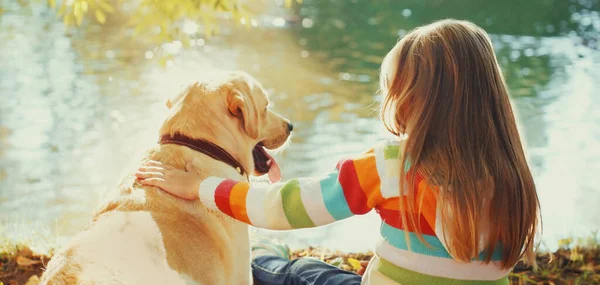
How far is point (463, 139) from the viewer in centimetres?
249

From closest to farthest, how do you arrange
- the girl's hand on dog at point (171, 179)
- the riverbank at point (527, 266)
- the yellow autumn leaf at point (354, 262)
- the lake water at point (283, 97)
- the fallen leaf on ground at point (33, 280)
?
→ the girl's hand on dog at point (171, 179) → the fallen leaf on ground at point (33, 280) → the riverbank at point (527, 266) → the yellow autumn leaf at point (354, 262) → the lake water at point (283, 97)

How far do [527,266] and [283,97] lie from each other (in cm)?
846

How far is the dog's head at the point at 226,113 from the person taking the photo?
3.01 metres

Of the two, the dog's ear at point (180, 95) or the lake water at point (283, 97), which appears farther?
the lake water at point (283, 97)

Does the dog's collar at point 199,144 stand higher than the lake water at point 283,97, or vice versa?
the dog's collar at point 199,144

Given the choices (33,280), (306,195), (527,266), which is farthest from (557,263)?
(33,280)

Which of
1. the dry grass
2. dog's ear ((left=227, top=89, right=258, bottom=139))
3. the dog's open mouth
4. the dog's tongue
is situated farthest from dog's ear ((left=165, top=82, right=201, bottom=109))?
the dry grass

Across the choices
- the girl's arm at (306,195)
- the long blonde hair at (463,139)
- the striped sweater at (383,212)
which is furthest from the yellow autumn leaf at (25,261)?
the long blonde hair at (463,139)

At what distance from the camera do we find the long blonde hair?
2383 millimetres

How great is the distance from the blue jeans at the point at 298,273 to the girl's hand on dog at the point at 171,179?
73cm

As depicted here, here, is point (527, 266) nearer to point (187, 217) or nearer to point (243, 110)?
point (243, 110)

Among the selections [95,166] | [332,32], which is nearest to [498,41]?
[332,32]

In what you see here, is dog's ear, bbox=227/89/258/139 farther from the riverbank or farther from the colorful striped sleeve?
the riverbank

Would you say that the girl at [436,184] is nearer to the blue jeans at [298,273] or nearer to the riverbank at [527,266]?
the blue jeans at [298,273]
